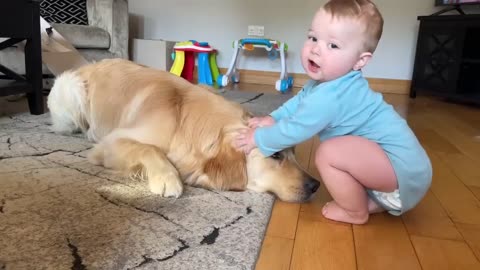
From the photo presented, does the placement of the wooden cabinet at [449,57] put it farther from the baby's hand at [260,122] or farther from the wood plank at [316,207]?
the baby's hand at [260,122]

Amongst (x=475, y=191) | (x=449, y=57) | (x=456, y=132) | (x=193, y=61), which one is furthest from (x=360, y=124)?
(x=193, y=61)

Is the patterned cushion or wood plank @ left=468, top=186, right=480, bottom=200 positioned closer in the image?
wood plank @ left=468, top=186, right=480, bottom=200

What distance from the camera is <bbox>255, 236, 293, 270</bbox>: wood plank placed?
3.02ft

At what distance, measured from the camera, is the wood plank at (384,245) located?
38.4 inches

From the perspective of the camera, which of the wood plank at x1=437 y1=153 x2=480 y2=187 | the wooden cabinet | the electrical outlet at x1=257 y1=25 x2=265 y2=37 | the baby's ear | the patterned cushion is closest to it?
the baby's ear

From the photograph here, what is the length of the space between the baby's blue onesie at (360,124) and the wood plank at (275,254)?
0.27 meters

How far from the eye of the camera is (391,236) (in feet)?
3.69

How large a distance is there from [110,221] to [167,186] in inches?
9.5

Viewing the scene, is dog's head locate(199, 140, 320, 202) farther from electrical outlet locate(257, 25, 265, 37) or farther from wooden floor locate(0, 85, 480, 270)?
electrical outlet locate(257, 25, 265, 37)

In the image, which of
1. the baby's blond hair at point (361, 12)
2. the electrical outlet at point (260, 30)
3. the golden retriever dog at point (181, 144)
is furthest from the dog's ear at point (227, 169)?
the electrical outlet at point (260, 30)

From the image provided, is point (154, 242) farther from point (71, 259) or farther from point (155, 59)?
point (155, 59)

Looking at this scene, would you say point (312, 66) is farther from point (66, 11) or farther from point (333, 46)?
point (66, 11)

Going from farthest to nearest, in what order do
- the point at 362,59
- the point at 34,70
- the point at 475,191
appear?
the point at 34,70, the point at 475,191, the point at 362,59

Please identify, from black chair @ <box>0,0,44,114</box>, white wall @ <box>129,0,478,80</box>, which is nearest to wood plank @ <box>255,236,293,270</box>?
black chair @ <box>0,0,44,114</box>
